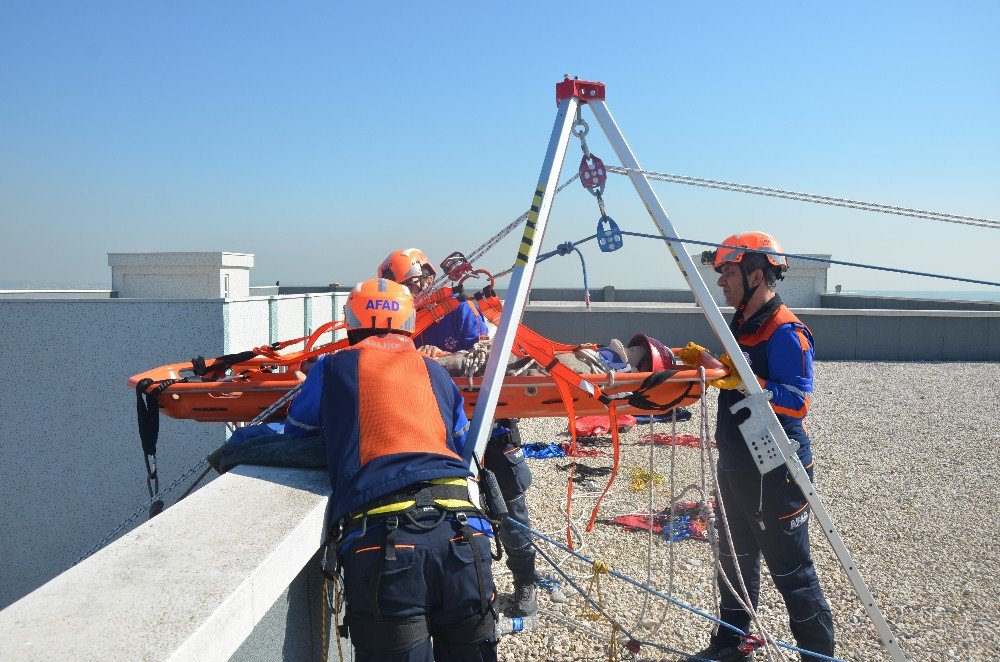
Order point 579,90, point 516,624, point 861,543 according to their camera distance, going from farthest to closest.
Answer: point 861,543
point 516,624
point 579,90

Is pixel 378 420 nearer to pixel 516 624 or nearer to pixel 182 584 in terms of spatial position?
pixel 182 584

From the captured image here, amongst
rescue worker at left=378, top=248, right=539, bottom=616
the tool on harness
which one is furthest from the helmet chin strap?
the tool on harness

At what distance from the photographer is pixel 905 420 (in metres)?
9.27

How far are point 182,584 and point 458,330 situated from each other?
324cm

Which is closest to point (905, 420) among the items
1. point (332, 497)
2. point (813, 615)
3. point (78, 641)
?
point (813, 615)

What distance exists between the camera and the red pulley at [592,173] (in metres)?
3.17

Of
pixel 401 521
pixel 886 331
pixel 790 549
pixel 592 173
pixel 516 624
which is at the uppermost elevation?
pixel 592 173

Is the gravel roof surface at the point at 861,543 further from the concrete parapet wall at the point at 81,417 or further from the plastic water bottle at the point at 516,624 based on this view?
the concrete parapet wall at the point at 81,417

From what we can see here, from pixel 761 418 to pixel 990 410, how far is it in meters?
8.79

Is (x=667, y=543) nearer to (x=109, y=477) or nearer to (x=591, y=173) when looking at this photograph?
(x=591, y=173)

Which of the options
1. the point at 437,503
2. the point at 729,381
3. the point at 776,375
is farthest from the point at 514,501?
the point at 437,503

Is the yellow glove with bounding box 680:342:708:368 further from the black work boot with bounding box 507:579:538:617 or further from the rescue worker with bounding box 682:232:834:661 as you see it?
the black work boot with bounding box 507:579:538:617

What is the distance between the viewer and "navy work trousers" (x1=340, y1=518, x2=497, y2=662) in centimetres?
198

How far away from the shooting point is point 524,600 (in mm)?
4008
